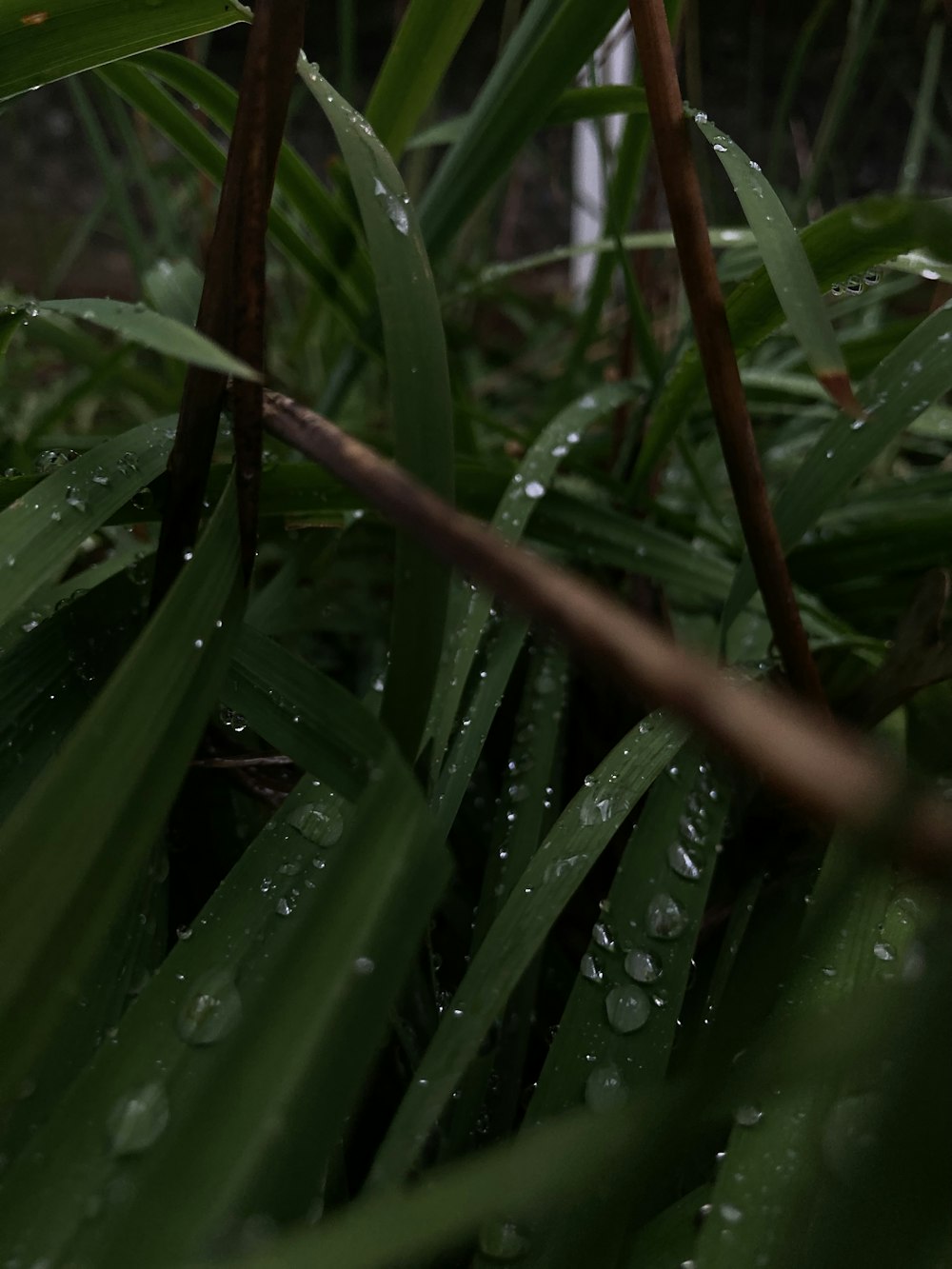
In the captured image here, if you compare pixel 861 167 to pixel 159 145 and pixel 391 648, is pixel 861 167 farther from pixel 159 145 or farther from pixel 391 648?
pixel 391 648

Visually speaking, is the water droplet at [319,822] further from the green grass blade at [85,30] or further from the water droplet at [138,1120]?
the green grass blade at [85,30]

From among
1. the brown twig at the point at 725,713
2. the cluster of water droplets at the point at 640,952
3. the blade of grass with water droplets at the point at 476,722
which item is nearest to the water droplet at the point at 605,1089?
the cluster of water droplets at the point at 640,952

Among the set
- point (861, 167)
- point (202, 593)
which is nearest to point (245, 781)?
point (202, 593)

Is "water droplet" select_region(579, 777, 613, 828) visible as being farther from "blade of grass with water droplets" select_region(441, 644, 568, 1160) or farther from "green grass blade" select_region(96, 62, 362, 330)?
"green grass blade" select_region(96, 62, 362, 330)

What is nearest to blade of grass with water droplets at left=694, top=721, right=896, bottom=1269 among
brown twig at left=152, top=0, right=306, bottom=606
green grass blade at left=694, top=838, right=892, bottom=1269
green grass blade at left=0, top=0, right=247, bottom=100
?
green grass blade at left=694, top=838, right=892, bottom=1269

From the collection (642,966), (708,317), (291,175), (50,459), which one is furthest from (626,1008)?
(291,175)

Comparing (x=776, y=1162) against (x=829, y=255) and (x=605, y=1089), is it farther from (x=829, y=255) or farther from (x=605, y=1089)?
(x=829, y=255)
